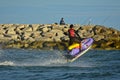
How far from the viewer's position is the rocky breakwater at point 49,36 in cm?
4638

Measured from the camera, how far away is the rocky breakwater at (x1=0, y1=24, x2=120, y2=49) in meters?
46.4

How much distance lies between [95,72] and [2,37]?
106 feet

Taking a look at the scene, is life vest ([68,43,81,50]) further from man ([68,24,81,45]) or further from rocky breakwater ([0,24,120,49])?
rocky breakwater ([0,24,120,49])

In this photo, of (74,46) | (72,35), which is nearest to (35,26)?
Answer: (74,46)

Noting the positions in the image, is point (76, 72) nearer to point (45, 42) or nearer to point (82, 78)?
point (82, 78)

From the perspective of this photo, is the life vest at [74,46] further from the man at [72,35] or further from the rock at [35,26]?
the rock at [35,26]

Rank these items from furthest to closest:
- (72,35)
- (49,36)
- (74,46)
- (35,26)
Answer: (35,26) < (49,36) < (74,46) < (72,35)

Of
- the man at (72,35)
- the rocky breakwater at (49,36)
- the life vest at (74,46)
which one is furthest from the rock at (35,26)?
the man at (72,35)

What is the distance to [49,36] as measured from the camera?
5094cm

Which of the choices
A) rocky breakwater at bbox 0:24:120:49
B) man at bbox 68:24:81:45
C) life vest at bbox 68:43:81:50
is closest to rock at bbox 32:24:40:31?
rocky breakwater at bbox 0:24:120:49

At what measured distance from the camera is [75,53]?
26.6 meters

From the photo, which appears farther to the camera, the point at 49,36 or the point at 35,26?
the point at 35,26

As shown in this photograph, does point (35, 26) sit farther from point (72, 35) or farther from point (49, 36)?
point (72, 35)

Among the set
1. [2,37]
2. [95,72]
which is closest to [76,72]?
[95,72]
